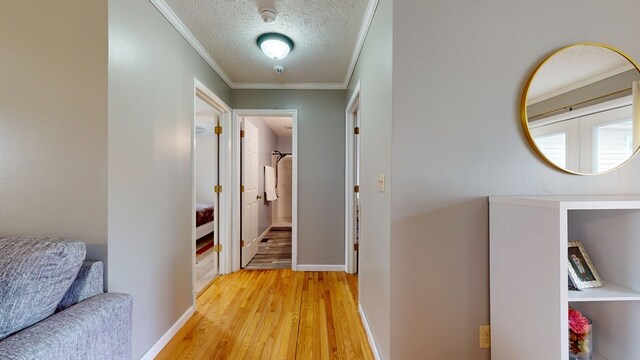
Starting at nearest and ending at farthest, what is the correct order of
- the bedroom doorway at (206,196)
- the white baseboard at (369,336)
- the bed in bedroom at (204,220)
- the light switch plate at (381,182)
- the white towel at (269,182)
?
the light switch plate at (381,182) < the white baseboard at (369,336) < the bedroom doorway at (206,196) < the bed in bedroom at (204,220) < the white towel at (269,182)

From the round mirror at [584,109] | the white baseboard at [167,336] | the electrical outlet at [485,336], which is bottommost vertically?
the white baseboard at [167,336]

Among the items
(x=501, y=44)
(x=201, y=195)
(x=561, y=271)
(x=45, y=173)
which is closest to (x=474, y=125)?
(x=501, y=44)

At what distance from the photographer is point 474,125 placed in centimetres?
127

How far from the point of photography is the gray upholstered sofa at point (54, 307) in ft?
2.77

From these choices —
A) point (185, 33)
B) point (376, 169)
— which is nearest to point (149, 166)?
point (185, 33)

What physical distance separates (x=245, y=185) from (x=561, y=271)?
9.69ft

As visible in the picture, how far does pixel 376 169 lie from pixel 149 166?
1436mm

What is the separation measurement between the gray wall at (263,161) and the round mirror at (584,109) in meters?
3.87

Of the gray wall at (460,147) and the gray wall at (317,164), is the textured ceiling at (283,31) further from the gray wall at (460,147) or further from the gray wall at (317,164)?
the gray wall at (460,147)

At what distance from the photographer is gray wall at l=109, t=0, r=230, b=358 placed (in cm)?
132

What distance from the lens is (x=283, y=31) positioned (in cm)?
198

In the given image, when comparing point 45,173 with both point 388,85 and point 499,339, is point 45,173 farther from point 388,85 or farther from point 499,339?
point 499,339

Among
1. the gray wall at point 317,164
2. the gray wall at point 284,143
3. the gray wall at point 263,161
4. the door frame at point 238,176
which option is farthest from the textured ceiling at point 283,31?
the gray wall at point 284,143

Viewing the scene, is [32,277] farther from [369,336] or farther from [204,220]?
[204,220]
